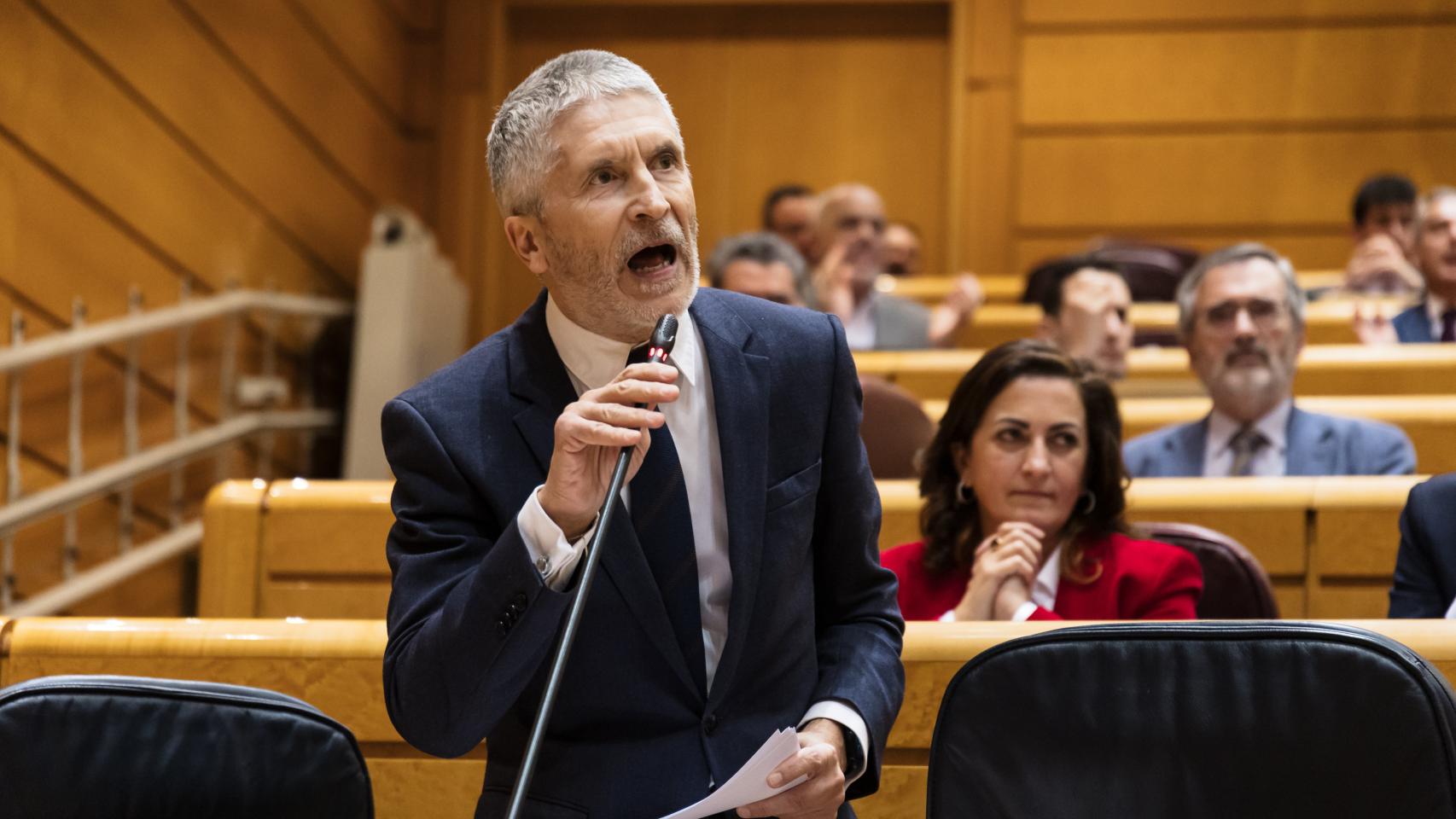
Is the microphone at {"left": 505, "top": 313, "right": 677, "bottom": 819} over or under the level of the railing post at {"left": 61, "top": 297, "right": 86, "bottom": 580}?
over

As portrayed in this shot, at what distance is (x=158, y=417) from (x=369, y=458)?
84cm

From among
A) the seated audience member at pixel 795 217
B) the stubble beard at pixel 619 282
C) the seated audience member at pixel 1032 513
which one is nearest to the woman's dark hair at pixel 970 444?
the seated audience member at pixel 1032 513

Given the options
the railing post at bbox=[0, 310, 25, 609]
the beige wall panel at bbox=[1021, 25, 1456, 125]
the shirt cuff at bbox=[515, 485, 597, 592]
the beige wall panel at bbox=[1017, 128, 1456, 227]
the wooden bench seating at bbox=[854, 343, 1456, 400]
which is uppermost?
the beige wall panel at bbox=[1021, 25, 1456, 125]

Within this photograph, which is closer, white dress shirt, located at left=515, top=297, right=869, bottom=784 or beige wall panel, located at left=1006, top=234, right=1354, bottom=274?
white dress shirt, located at left=515, top=297, right=869, bottom=784

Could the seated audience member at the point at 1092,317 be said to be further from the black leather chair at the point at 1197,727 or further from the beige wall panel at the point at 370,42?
the beige wall panel at the point at 370,42

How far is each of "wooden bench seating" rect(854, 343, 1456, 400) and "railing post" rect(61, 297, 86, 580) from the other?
159cm

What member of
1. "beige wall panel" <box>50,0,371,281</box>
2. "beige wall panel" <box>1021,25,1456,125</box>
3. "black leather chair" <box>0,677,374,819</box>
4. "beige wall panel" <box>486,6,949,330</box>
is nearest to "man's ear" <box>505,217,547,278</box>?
"black leather chair" <box>0,677,374,819</box>

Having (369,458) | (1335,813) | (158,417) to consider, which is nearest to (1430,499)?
(1335,813)

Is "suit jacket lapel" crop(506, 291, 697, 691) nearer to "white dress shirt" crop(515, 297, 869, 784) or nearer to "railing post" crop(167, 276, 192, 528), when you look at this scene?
"white dress shirt" crop(515, 297, 869, 784)

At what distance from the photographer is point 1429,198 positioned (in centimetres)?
353

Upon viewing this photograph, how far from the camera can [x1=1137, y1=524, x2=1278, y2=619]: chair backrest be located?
5.99ft

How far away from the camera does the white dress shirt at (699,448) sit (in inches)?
43.3

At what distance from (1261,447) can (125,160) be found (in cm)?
248

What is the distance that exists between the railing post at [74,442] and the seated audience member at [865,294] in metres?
1.73
